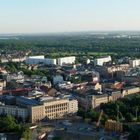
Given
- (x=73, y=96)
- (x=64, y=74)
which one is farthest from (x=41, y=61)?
(x=73, y=96)

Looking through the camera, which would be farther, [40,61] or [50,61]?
[40,61]

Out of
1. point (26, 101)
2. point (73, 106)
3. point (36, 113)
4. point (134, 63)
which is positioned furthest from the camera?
point (134, 63)

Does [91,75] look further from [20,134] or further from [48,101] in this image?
[20,134]

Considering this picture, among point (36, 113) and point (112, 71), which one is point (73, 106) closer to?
point (36, 113)

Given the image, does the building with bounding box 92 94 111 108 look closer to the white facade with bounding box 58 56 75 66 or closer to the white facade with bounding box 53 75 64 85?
the white facade with bounding box 53 75 64 85

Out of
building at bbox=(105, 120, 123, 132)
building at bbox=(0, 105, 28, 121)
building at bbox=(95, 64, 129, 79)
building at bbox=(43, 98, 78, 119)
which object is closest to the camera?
building at bbox=(105, 120, 123, 132)

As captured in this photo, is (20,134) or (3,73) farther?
(3,73)

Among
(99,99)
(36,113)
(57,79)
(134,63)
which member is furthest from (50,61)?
(36,113)

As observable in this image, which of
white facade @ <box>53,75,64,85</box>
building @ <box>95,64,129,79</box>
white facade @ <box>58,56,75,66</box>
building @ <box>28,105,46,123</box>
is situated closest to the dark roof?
building @ <box>28,105,46,123</box>
